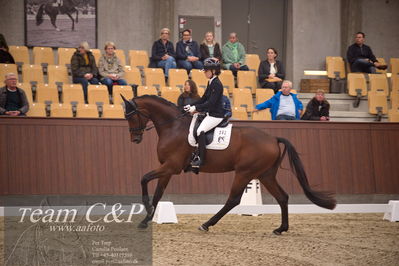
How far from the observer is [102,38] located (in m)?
17.1

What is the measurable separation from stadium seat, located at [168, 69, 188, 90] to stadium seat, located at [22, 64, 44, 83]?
262 centimetres

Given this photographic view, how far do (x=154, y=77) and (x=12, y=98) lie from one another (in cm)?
355

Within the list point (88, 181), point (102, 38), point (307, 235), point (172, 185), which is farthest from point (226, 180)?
point (102, 38)

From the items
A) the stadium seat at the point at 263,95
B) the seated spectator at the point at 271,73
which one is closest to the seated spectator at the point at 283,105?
the stadium seat at the point at 263,95

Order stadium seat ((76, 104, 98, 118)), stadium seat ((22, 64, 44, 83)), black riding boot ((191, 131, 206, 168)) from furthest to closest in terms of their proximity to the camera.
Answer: stadium seat ((22, 64, 44, 83))
stadium seat ((76, 104, 98, 118))
black riding boot ((191, 131, 206, 168))

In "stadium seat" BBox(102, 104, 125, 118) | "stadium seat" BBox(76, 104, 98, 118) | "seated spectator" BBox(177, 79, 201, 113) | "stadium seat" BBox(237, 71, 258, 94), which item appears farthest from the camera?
"stadium seat" BBox(237, 71, 258, 94)

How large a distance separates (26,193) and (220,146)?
11.0ft

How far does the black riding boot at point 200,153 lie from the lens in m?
8.55

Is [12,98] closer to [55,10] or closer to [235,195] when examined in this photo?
[235,195]

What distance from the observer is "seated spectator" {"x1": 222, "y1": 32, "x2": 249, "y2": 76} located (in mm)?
15052

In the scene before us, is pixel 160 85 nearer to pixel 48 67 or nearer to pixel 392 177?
pixel 48 67

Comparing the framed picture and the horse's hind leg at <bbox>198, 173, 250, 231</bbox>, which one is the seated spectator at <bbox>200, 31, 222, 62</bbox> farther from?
the horse's hind leg at <bbox>198, 173, 250, 231</bbox>

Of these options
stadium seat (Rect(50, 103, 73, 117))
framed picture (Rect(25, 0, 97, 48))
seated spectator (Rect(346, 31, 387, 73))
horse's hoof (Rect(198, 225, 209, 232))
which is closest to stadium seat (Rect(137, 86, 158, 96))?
stadium seat (Rect(50, 103, 73, 117))

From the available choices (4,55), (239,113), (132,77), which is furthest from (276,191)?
(4,55)
